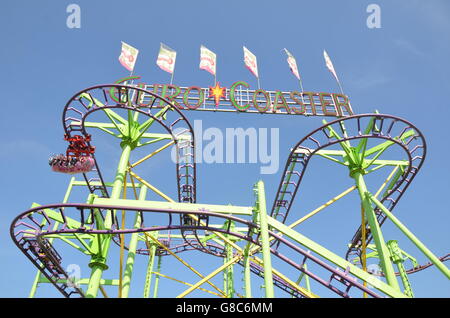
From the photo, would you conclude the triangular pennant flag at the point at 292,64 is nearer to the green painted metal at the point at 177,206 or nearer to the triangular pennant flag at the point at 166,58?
the triangular pennant flag at the point at 166,58

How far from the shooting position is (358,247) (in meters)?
18.1

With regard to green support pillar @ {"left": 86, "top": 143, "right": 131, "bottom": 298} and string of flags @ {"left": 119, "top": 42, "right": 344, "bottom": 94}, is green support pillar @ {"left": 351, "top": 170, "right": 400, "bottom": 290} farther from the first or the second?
green support pillar @ {"left": 86, "top": 143, "right": 131, "bottom": 298}

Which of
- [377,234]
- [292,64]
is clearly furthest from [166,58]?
[377,234]

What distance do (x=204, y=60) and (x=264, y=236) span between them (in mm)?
10212

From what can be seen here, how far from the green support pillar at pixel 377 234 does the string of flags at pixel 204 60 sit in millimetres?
5491

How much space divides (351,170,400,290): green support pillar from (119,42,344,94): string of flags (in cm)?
549

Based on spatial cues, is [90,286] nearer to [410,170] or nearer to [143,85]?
[143,85]

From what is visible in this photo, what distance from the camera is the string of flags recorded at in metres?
15.2

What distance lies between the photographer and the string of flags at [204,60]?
50.0 ft

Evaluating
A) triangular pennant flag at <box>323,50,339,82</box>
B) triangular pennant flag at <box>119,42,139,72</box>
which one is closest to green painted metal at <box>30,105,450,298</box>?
triangular pennant flag at <box>119,42,139,72</box>

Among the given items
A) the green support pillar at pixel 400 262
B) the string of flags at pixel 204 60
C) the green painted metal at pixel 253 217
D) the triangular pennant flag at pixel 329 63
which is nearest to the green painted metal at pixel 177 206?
the green painted metal at pixel 253 217
